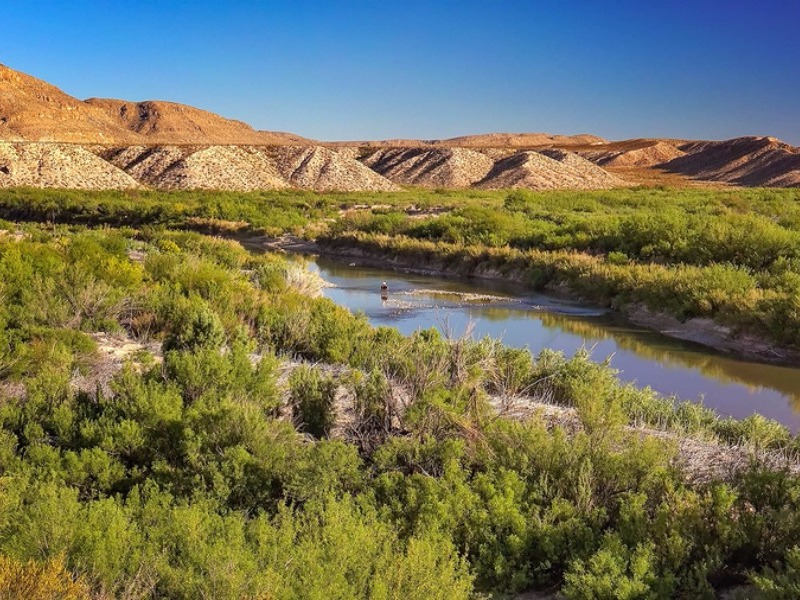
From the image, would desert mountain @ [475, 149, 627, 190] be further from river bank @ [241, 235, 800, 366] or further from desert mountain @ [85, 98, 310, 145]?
desert mountain @ [85, 98, 310, 145]

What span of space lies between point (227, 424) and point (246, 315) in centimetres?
621

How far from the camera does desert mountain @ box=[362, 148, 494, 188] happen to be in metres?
80.2

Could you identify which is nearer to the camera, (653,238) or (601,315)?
(601,315)

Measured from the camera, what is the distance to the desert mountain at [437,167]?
263 feet

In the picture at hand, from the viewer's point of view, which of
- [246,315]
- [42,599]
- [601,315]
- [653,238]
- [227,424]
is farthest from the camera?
[653,238]

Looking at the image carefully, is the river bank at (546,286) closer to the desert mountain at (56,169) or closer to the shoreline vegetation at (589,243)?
the shoreline vegetation at (589,243)

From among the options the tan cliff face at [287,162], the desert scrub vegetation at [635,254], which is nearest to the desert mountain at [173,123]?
the tan cliff face at [287,162]

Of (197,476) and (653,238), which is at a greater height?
(653,238)

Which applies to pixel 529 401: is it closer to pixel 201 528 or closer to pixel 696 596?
pixel 696 596

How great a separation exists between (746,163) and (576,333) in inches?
4185

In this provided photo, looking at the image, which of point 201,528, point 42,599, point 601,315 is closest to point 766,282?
point 601,315

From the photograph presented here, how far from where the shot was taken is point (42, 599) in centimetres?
368

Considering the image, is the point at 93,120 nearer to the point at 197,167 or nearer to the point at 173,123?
the point at 173,123

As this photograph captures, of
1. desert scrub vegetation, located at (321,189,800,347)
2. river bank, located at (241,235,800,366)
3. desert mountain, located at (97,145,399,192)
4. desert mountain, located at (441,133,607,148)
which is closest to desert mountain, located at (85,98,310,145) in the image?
desert mountain, located at (441,133,607,148)
